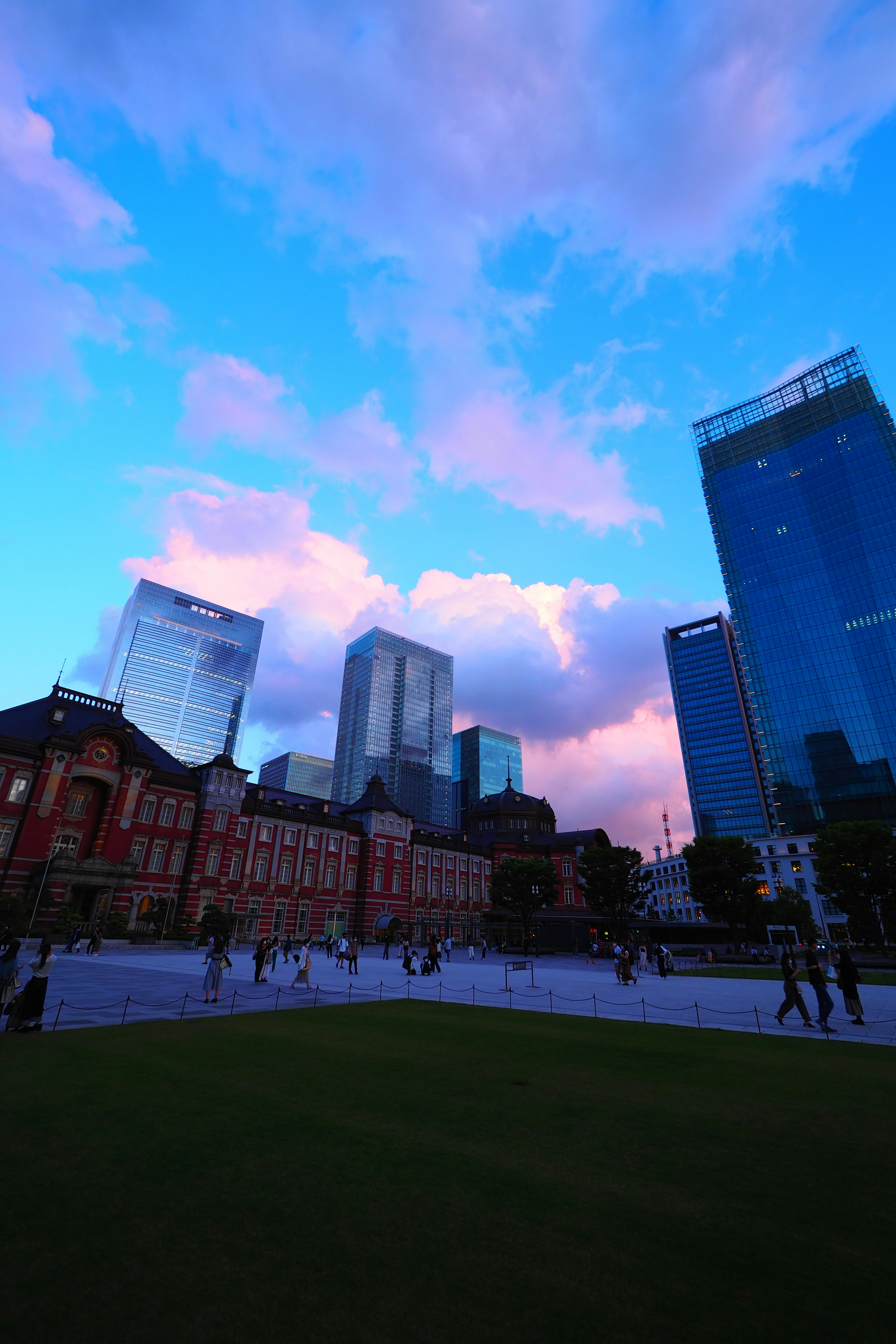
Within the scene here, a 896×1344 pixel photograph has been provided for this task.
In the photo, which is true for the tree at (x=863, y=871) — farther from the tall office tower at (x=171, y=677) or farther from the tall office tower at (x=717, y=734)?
the tall office tower at (x=171, y=677)

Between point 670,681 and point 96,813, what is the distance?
17094 centimetres

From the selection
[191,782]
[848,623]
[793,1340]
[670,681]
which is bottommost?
[793,1340]

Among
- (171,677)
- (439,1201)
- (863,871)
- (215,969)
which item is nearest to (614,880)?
(863,871)

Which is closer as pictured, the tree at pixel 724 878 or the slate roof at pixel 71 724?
the slate roof at pixel 71 724

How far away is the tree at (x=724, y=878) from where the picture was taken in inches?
2469

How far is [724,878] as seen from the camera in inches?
2451

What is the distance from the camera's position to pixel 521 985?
29734mm

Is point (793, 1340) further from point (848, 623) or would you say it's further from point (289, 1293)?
point (848, 623)

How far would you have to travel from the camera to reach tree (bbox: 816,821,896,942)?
5362 cm

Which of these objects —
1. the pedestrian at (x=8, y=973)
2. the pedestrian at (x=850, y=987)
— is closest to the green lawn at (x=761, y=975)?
the pedestrian at (x=850, y=987)

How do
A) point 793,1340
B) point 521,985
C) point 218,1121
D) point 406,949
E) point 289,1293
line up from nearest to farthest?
point 793,1340, point 289,1293, point 218,1121, point 521,985, point 406,949

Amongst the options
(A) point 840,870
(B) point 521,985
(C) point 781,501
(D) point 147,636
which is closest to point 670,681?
(C) point 781,501

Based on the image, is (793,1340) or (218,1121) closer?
(793,1340)

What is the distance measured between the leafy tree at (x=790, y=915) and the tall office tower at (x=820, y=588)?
1066 inches
